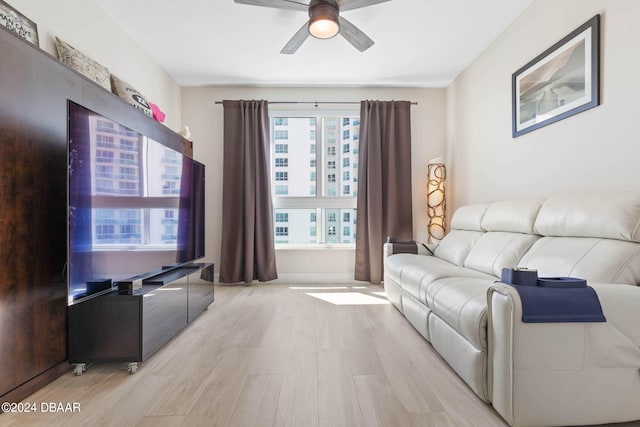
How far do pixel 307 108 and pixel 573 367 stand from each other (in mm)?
3728

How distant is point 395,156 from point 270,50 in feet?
6.36

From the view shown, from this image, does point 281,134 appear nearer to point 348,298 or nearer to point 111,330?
point 348,298

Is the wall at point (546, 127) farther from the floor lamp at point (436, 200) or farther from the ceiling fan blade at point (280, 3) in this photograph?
the ceiling fan blade at point (280, 3)

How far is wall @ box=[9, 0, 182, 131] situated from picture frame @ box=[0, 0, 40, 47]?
10cm

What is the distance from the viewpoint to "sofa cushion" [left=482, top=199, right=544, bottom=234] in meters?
2.23

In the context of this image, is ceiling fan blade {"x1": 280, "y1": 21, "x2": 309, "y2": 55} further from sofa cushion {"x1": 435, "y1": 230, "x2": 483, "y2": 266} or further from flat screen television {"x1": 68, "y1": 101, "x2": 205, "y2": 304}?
sofa cushion {"x1": 435, "y1": 230, "x2": 483, "y2": 266}

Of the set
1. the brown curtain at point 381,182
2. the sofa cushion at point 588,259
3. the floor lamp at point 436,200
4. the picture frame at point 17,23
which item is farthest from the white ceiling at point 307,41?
the sofa cushion at point 588,259

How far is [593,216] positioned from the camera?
1700 mm

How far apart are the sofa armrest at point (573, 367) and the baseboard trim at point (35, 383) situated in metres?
2.14

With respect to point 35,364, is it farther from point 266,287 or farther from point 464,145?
point 464,145

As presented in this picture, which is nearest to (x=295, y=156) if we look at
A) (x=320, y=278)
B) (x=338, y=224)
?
(x=338, y=224)

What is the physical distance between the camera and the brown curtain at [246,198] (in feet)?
12.9

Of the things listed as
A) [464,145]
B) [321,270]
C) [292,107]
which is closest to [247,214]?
[321,270]

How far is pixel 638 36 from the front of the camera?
1.70 m
